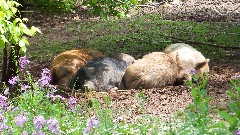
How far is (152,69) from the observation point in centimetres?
840

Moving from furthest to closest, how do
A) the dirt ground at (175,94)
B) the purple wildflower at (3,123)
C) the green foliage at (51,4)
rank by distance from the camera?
the green foliage at (51,4), the dirt ground at (175,94), the purple wildflower at (3,123)

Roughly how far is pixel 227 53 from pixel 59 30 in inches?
262

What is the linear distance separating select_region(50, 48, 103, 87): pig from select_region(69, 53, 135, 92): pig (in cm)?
36

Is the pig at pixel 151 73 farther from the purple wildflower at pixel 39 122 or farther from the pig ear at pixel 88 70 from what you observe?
the purple wildflower at pixel 39 122

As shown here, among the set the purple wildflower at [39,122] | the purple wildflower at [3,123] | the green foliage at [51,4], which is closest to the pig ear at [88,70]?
the green foliage at [51,4]

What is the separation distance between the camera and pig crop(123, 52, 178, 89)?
828cm

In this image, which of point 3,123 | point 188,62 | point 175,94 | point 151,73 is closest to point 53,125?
point 3,123

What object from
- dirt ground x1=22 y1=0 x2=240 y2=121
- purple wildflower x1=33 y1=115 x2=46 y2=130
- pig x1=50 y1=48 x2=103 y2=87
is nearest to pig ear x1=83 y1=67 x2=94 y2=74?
pig x1=50 y1=48 x2=103 y2=87

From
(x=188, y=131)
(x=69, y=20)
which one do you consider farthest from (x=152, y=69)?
(x=69, y=20)

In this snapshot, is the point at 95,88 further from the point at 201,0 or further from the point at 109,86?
the point at 201,0

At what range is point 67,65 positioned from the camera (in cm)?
905

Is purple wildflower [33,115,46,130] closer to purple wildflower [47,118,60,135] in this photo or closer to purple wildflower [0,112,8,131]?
purple wildflower [47,118,60,135]

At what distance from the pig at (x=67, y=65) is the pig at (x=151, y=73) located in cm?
97

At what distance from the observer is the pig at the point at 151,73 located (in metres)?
8.28
